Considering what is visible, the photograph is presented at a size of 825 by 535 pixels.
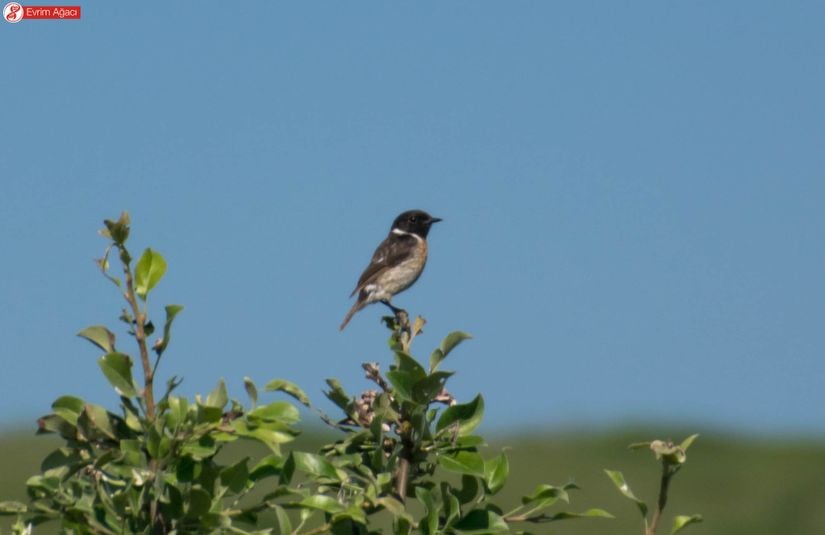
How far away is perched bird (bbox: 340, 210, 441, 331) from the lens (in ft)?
42.8

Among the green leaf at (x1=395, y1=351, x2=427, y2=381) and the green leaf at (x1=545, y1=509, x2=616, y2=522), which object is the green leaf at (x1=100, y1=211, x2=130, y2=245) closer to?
the green leaf at (x1=395, y1=351, x2=427, y2=381)

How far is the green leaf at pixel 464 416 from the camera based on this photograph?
319 cm

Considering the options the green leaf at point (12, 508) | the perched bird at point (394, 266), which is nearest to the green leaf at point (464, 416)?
the green leaf at point (12, 508)

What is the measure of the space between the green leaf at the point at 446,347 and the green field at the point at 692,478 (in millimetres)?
9691

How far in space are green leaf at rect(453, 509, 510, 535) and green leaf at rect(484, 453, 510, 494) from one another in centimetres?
14

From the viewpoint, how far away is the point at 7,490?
50.3ft

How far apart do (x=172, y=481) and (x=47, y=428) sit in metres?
0.33

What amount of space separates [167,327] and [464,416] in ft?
2.34

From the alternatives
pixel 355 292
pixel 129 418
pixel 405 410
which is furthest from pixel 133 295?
pixel 355 292

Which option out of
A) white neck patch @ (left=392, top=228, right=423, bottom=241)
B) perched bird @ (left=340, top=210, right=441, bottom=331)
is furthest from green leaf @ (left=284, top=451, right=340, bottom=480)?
white neck patch @ (left=392, top=228, right=423, bottom=241)

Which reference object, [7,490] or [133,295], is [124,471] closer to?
[133,295]

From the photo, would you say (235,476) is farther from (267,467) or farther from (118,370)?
(118,370)

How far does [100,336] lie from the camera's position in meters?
2.96

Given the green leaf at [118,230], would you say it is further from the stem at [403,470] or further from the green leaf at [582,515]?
the green leaf at [582,515]
